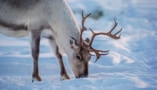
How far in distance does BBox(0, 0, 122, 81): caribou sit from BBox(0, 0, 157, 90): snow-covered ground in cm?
13

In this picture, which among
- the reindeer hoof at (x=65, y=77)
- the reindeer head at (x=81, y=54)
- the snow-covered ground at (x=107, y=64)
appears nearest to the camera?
the snow-covered ground at (x=107, y=64)

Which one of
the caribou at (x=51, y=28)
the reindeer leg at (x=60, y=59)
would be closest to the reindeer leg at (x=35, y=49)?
the caribou at (x=51, y=28)

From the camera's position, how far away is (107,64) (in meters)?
2.90

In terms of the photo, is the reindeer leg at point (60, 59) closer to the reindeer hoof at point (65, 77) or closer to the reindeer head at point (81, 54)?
the reindeer hoof at point (65, 77)

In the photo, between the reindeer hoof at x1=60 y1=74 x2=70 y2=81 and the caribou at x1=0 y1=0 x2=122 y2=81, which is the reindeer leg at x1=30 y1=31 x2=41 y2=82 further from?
the reindeer hoof at x1=60 y1=74 x2=70 y2=81

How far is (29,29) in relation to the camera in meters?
2.57

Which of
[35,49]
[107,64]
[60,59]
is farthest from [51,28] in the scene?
[107,64]

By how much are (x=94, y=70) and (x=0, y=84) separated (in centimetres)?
75

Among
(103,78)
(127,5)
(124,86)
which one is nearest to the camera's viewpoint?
(124,86)

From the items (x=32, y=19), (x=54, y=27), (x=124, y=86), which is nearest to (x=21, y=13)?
(x=32, y=19)

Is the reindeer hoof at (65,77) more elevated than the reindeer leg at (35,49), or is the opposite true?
the reindeer leg at (35,49)

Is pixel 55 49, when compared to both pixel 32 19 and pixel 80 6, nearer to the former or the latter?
pixel 32 19

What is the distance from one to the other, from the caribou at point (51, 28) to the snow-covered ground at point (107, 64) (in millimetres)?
130

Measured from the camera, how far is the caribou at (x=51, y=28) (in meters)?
2.44
